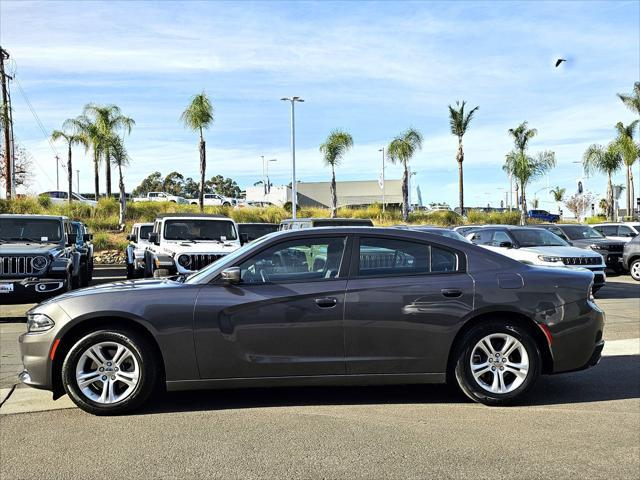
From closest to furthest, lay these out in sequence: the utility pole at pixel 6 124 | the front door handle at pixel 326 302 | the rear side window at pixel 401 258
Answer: the front door handle at pixel 326 302 → the rear side window at pixel 401 258 → the utility pole at pixel 6 124

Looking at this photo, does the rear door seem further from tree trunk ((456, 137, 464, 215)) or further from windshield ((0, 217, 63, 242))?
tree trunk ((456, 137, 464, 215))

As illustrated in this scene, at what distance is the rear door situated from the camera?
5.10m

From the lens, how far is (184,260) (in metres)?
12.6

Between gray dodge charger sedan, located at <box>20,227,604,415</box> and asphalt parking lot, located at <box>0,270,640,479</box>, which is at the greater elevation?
gray dodge charger sedan, located at <box>20,227,604,415</box>

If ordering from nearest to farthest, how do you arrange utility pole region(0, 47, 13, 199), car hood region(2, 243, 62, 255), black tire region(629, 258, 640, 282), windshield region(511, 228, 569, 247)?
1. car hood region(2, 243, 62, 255)
2. windshield region(511, 228, 569, 247)
3. black tire region(629, 258, 640, 282)
4. utility pole region(0, 47, 13, 199)

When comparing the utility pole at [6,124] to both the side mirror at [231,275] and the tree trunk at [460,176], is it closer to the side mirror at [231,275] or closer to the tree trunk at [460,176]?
the side mirror at [231,275]

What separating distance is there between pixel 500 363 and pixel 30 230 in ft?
32.9

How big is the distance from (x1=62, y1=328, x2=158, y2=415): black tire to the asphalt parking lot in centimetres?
12

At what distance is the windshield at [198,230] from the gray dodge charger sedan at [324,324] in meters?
8.16

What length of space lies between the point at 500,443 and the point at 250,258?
247cm

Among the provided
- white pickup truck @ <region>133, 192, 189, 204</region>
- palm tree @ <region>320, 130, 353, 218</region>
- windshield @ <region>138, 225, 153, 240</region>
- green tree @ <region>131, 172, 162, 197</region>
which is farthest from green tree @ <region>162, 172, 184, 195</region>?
windshield @ <region>138, 225, 153, 240</region>

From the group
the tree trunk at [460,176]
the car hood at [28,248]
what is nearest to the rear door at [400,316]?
the car hood at [28,248]

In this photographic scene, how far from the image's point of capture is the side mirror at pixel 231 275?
5.03m

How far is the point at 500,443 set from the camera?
14.5 feet
